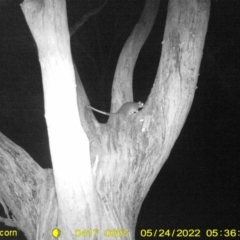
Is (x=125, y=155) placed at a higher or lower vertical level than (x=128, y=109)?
lower

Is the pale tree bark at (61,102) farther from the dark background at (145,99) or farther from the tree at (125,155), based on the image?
the dark background at (145,99)

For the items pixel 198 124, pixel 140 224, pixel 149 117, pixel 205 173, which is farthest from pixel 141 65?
pixel 149 117

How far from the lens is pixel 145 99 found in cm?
490

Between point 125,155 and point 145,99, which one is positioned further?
point 145,99

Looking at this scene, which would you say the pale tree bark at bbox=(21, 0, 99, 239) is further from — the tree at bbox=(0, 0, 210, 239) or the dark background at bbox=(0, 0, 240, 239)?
the dark background at bbox=(0, 0, 240, 239)

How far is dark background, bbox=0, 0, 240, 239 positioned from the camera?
4617mm

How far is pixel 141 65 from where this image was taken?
16.3 feet

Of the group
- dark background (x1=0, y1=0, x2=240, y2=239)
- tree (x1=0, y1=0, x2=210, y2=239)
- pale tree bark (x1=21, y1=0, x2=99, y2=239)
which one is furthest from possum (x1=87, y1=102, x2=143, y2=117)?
dark background (x1=0, y1=0, x2=240, y2=239)

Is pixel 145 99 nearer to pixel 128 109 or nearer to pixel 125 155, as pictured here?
pixel 128 109

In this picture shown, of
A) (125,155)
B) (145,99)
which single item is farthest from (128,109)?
(145,99)

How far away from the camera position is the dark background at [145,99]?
462cm

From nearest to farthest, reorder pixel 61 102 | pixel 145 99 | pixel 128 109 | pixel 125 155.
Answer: pixel 61 102 < pixel 125 155 < pixel 128 109 < pixel 145 99

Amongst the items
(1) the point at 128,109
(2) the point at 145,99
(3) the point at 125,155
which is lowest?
(3) the point at 125,155

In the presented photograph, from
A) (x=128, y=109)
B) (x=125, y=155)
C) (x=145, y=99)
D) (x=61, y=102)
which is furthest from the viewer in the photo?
(x=145, y=99)
